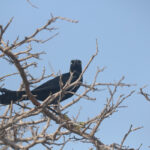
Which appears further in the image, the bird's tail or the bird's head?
the bird's head

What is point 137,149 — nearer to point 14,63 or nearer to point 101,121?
Answer: point 101,121

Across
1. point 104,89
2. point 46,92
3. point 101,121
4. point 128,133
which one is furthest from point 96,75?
point 46,92

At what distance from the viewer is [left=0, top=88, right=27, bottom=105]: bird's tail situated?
5.58 m

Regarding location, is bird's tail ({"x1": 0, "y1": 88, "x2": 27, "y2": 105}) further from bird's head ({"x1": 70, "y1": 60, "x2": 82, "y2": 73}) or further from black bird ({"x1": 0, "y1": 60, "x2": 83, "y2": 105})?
bird's head ({"x1": 70, "y1": 60, "x2": 82, "y2": 73})

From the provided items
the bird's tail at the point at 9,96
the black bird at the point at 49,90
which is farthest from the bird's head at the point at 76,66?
the bird's tail at the point at 9,96

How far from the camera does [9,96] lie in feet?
18.8

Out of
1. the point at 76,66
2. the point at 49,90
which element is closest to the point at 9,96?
the point at 49,90

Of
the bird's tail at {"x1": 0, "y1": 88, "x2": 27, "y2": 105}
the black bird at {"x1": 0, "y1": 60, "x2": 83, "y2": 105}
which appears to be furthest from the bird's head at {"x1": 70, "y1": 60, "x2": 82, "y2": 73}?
the bird's tail at {"x1": 0, "y1": 88, "x2": 27, "y2": 105}

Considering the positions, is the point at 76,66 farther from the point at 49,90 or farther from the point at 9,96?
the point at 9,96

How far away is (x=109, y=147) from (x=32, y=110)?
133cm

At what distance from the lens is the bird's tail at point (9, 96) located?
5.58 m

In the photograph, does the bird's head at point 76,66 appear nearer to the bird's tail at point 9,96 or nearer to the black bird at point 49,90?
the black bird at point 49,90

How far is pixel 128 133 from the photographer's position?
4.76m

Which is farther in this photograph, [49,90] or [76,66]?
[76,66]
